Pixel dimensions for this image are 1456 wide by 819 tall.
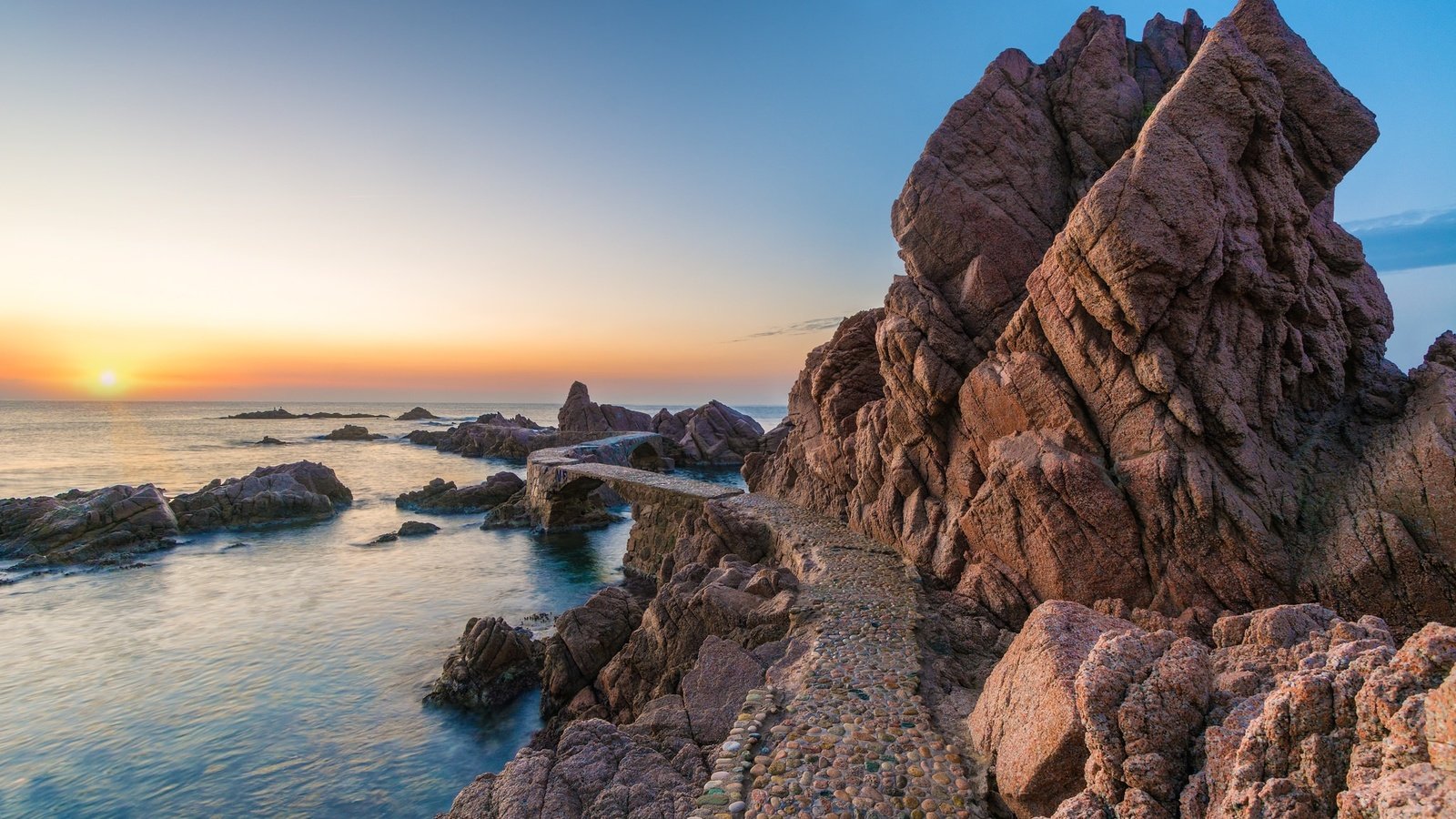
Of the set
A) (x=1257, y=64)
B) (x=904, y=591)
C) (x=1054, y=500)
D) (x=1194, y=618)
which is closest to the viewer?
(x=1194, y=618)

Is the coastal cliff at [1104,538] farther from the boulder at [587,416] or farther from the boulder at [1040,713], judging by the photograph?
the boulder at [587,416]

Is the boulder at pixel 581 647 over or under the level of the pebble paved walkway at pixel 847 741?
under

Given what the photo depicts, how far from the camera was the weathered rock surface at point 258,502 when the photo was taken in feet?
157

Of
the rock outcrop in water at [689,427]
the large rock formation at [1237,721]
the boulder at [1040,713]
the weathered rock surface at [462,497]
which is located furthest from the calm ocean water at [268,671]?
the rock outcrop in water at [689,427]

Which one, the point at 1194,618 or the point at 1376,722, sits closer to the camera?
the point at 1376,722

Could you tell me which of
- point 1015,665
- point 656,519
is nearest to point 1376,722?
point 1015,665

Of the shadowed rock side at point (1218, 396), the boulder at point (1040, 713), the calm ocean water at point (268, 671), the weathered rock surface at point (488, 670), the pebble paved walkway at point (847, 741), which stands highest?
the shadowed rock side at point (1218, 396)

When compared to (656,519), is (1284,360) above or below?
above

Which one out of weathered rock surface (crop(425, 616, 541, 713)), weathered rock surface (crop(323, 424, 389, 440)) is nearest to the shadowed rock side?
weathered rock surface (crop(425, 616, 541, 713))

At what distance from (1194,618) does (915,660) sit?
617 cm

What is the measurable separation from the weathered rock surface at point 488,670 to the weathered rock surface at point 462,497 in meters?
36.7

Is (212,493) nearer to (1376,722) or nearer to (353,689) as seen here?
(353,689)

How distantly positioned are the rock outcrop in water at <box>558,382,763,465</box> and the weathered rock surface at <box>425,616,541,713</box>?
58014 mm

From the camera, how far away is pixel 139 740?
19219 mm
